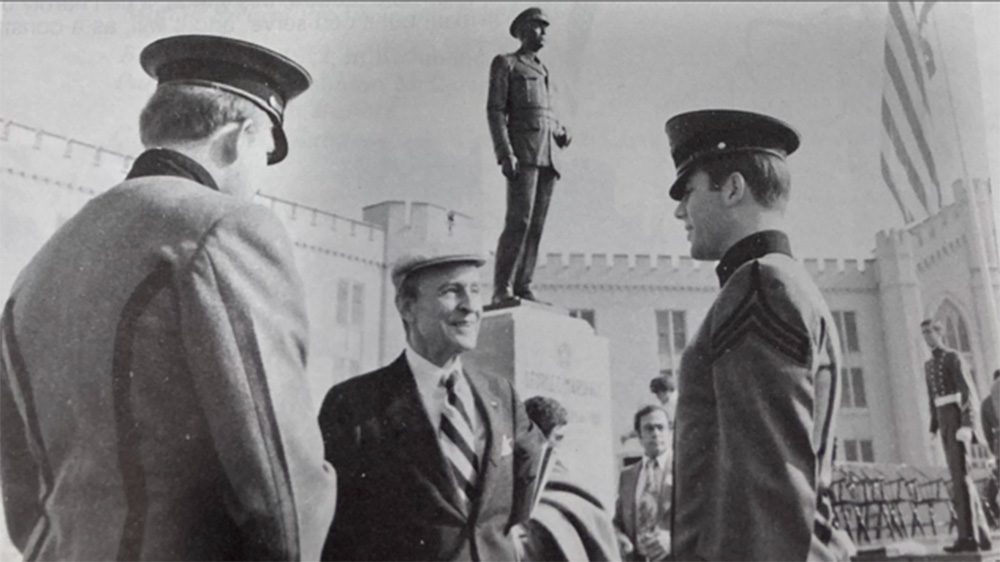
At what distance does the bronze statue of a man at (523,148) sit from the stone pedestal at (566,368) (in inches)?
3.4

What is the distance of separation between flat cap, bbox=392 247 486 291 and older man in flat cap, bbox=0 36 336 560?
1.07 ft

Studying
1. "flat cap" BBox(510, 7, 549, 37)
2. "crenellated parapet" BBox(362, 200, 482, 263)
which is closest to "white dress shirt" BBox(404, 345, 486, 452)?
"crenellated parapet" BBox(362, 200, 482, 263)

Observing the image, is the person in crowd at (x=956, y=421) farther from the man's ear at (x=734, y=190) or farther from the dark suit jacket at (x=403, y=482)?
the dark suit jacket at (x=403, y=482)

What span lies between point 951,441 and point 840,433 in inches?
12.5

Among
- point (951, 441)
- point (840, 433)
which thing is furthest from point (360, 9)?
point (951, 441)

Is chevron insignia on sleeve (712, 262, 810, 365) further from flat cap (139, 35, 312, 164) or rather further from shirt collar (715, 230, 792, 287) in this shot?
flat cap (139, 35, 312, 164)

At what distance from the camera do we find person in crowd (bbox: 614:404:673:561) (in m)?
1.45

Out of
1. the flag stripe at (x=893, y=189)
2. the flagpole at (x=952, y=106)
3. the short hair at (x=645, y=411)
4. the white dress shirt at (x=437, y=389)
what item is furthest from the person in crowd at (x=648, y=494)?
the flagpole at (x=952, y=106)

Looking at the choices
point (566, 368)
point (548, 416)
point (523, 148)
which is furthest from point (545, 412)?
point (523, 148)

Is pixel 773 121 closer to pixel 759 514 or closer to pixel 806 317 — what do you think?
pixel 806 317

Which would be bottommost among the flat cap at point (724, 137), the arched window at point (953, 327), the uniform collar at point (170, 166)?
the arched window at point (953, 327)

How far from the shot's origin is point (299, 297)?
45.3 inches

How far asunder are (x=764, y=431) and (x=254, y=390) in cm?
81

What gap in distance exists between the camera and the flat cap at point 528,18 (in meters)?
1.77
